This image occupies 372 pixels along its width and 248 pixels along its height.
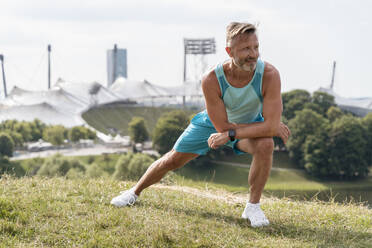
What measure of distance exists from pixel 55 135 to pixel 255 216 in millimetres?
39876

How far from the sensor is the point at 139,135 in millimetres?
39094

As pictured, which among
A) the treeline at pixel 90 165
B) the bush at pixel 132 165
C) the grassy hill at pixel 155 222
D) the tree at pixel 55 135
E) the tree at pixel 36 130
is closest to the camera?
the grassy hill at pixel 155 222

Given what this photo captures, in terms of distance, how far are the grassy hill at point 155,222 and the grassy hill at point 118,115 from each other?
151ft

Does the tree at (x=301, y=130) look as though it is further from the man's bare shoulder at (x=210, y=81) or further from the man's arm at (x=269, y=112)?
the man's bare shoulder at (x=210, y=81)

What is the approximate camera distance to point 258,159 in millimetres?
3611

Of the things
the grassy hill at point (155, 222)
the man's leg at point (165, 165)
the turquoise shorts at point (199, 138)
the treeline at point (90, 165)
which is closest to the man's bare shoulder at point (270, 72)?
the turquoise shorts at point (199, 138)

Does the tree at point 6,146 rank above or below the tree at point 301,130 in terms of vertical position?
below

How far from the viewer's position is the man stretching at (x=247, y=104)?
3.34 meters

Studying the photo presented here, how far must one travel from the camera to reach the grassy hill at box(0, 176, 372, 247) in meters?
3.08

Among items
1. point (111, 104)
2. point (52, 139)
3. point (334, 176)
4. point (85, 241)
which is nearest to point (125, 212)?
point (85, 241)

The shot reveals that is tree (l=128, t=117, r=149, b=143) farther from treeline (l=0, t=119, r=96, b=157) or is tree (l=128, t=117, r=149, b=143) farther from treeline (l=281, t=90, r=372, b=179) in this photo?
treeline (l=281, t=90, r=372, b=179)

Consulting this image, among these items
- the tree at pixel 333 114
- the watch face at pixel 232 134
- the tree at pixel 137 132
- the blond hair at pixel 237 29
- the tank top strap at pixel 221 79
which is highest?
the blond hair at pixel 237 29

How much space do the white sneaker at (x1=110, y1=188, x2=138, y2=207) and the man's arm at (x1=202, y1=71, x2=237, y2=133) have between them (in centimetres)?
125

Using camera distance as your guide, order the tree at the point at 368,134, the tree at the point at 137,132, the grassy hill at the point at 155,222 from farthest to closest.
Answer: the tree at the point at 137,132, the tree at the point at 368,134, the grassy hill at the point at 155,222
